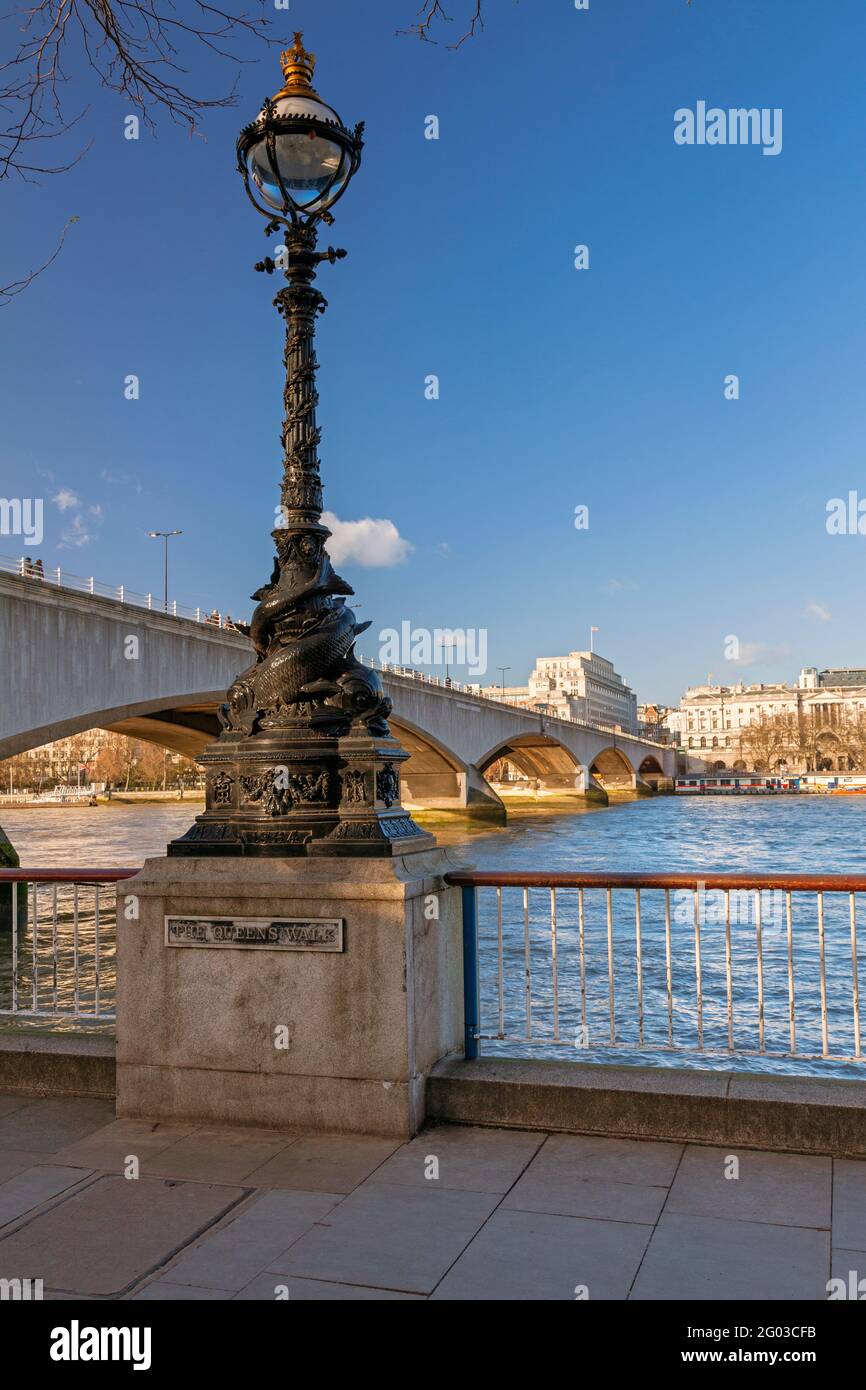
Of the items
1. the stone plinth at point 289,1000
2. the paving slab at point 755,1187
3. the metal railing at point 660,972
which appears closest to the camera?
the paving slab at point 755,1187

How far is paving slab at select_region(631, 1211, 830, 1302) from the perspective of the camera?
10.9 ft

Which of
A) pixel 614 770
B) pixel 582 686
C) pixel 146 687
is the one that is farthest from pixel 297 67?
pixel 582 686

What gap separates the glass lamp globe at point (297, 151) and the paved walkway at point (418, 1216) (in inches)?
181

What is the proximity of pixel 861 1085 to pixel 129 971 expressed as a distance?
3367 millimetres

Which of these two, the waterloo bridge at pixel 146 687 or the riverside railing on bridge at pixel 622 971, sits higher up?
the waterloo bridge at pixel 146 687

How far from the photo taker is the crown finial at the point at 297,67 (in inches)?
222

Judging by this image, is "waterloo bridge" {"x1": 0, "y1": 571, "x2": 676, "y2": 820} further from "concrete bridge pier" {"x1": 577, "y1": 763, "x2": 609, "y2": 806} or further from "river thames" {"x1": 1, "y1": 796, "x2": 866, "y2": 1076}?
"concrete bridge pier" {"x1": 577, "y1": 763, "x2": 609, "y2": 806}

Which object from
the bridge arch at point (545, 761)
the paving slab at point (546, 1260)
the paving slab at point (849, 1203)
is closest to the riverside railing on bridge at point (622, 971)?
the paving slab at point (849, 1203)

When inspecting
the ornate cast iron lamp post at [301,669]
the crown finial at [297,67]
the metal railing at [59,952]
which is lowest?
the metal railing at [59,952]

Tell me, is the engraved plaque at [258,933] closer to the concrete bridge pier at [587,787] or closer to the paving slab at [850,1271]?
the paving slab at [850,1271]

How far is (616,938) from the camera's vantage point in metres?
19.0

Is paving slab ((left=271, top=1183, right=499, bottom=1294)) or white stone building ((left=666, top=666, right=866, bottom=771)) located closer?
paving slab ((left=271, top=1183, right=499, bottom=1294))

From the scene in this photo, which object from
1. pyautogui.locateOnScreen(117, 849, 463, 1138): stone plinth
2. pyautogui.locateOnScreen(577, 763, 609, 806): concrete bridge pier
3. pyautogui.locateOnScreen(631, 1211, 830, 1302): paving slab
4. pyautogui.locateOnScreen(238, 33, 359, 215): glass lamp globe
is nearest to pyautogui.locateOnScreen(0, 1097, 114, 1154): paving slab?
pyautogui.locateOnScreen(117, 849, 463, 1138): stone plinth

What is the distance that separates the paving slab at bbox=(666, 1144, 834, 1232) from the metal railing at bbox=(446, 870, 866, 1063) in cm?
71
